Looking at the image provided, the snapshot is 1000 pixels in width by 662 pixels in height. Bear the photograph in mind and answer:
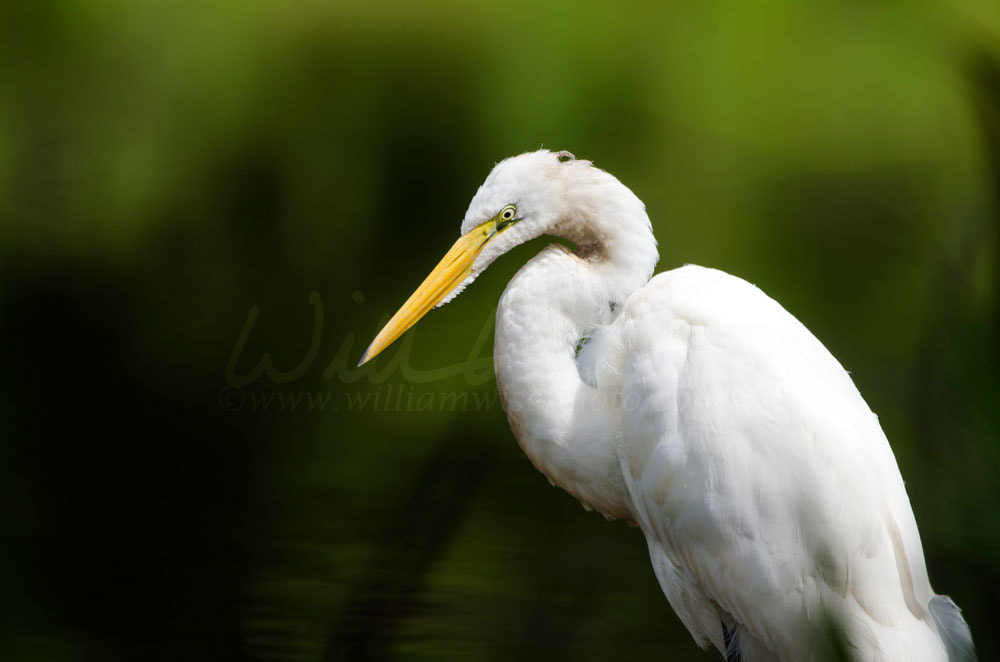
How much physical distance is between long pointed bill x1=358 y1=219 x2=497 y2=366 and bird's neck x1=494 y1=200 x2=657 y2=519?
0.08m

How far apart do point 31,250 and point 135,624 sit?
1.83m

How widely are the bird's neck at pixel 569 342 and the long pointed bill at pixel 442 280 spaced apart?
0.25 ft

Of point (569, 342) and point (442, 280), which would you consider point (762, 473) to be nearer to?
point (569, 342)

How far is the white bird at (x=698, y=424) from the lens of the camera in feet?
4.16

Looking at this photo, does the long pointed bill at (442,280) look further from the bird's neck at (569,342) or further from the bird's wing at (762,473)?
the bird's wing at (762,473)

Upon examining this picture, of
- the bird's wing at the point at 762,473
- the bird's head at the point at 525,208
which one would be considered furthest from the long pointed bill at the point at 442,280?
the bird's wing at the point at 762,473

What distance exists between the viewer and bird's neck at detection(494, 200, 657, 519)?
1454 millimetres

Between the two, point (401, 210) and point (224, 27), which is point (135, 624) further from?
point (224, 27)

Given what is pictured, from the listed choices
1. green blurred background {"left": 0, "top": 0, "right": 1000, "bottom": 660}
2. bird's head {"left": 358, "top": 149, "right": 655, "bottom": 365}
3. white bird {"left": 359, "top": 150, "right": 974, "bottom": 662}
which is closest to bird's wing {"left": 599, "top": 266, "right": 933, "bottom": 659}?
white bird {"left": 359, "top": 150, "right": 974, "bottom": 662}

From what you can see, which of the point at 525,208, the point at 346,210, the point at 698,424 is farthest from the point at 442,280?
the point at 346,210

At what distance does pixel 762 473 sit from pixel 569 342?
34cm

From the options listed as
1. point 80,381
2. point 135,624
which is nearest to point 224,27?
point 80,381

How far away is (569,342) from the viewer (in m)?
1.49

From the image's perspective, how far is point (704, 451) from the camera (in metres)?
1.32
